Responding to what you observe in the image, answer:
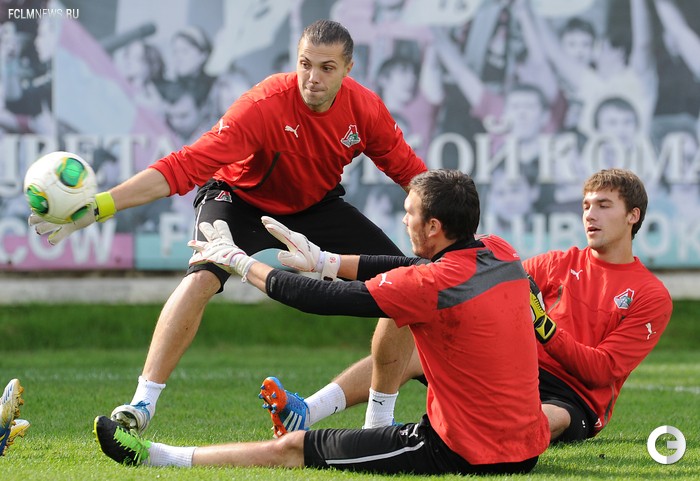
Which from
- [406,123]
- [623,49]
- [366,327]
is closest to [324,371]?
[366,327]

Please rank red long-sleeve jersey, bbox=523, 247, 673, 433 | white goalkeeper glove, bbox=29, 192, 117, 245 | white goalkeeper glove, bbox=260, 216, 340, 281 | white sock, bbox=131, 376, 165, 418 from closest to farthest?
white goalkeeper glove, bbox=260, 216, 340, 281 < white goalkeeper glove, bbox=29, 192, 117, 245 < white sock, bbox=131, 376, 165, 418 < red long-sleeve jersey, bbox=523, 247, 673, 433

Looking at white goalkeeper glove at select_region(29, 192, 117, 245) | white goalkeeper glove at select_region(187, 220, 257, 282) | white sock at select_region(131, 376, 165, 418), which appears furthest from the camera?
white sock at select_region(131, 376, 165, 418)

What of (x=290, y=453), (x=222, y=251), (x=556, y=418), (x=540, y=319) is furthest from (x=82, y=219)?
(x=556, y=418)

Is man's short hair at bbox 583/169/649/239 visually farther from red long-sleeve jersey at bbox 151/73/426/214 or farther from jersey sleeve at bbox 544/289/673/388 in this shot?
red long-sleeve jersey at bbox 151/73/426/214

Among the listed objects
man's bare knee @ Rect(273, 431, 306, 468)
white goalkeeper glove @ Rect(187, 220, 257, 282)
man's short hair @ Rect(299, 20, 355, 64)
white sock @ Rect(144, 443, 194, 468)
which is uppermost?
man's short hair @ Rect(299, 20, 355, 64)

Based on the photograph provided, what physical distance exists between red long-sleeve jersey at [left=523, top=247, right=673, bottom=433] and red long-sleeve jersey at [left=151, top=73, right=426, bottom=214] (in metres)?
1.28

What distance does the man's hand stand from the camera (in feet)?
19.0

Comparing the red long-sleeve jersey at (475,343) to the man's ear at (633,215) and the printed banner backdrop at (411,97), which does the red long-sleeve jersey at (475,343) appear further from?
the printed banner backdrop at (411,97)

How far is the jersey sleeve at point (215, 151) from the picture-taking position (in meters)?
6.15

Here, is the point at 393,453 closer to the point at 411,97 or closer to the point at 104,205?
the point at 104,205

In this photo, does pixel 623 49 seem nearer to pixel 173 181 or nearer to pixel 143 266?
pixel 143 266

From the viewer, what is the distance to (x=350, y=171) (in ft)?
46.1

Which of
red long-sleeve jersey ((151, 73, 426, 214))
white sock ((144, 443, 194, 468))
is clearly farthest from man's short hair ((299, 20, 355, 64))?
white sock ((144, 443, 194, 468))

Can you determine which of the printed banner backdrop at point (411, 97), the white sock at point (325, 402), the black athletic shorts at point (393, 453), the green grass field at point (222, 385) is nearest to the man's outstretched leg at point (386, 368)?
the white sock at point (325, 402)
